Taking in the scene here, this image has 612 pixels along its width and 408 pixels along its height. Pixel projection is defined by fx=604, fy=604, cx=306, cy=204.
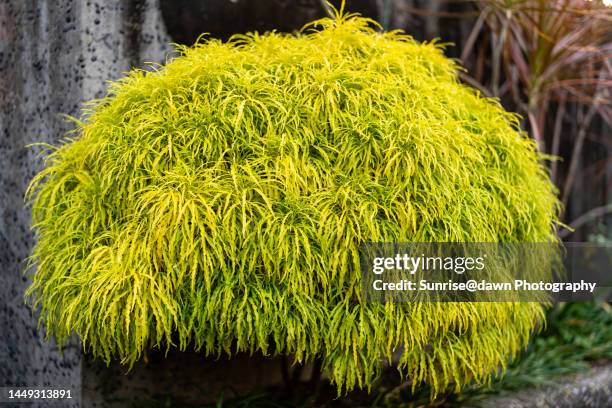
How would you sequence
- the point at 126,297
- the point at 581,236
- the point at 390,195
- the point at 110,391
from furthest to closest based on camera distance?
1. the point at 581,236
2. the point at 110,391
3. the point at 390,195
4. the point at 126,297

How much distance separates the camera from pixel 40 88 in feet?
8.09

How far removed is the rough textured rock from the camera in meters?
2.27

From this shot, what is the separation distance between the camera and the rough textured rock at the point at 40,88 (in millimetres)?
2268

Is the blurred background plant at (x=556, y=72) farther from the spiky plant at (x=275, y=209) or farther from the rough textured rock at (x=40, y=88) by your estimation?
the rough textured rock at (x=40, y=88)

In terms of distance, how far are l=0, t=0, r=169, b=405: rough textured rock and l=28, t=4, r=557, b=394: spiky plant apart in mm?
341

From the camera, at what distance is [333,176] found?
1780 mm

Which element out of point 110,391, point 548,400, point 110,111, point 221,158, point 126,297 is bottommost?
point 548,400

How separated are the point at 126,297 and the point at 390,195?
2.60 feet

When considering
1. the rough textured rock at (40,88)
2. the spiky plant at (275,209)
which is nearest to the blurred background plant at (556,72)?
the spiky plant at (275,209)

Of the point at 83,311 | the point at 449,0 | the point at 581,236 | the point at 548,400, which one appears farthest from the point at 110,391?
the point at 581,236

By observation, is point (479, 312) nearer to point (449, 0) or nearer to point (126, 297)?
point (126, 297)

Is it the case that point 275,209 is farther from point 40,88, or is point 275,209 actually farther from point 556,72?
point 556,72

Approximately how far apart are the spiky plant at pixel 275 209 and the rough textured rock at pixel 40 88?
0.34 m

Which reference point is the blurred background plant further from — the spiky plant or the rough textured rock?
the rough textured rock
